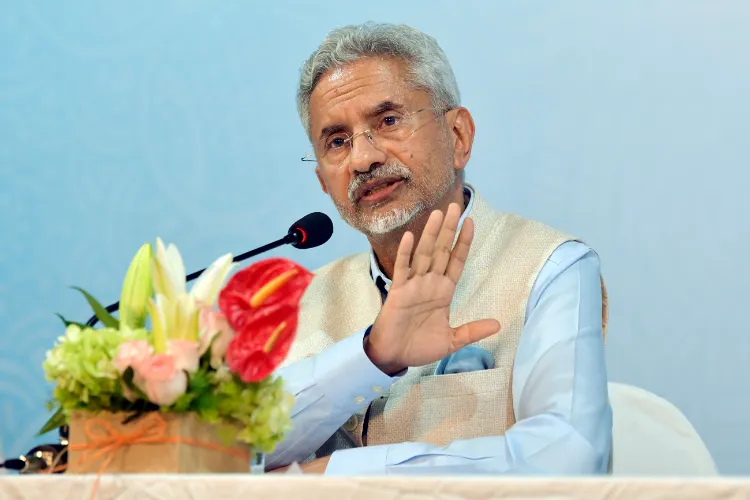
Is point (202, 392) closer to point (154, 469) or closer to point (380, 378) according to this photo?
point (154, 469)

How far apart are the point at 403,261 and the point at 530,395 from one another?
0.39 meters

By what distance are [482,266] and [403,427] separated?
41 centimetres

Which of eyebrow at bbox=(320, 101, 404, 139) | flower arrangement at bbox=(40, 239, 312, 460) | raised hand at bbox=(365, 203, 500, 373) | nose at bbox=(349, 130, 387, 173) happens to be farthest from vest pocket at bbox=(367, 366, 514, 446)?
flower arrangement at bbox=(40, 239, 312, 460)

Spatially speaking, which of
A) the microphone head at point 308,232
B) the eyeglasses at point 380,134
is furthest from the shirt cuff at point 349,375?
the eyeglasses at point 380,134

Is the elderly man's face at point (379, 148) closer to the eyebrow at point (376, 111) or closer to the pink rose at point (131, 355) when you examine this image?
the eyebrow at point (376, 111)

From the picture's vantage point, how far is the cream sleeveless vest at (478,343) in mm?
2123

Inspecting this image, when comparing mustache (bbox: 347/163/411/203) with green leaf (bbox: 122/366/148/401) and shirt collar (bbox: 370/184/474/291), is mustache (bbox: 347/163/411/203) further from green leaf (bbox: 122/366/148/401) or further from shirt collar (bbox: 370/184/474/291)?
green leaf (bbox: 122/366/148/401)

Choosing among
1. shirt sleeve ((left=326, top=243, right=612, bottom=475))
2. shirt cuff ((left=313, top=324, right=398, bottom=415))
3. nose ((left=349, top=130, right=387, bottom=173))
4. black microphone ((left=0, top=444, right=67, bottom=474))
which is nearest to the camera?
black microphone ((left=0, top=444, right=67, bottom=474))

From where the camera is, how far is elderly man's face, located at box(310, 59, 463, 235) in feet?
7.64

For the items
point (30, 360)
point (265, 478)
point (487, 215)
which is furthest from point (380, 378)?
point (30, 360)

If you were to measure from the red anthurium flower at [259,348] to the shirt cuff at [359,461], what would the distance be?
50cm

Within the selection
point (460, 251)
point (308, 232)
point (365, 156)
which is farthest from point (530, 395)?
point (365, 156)

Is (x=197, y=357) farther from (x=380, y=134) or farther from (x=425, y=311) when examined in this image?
(x=380, y=134)

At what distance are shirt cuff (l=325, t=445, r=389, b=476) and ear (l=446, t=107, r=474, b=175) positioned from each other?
918 millimetres
